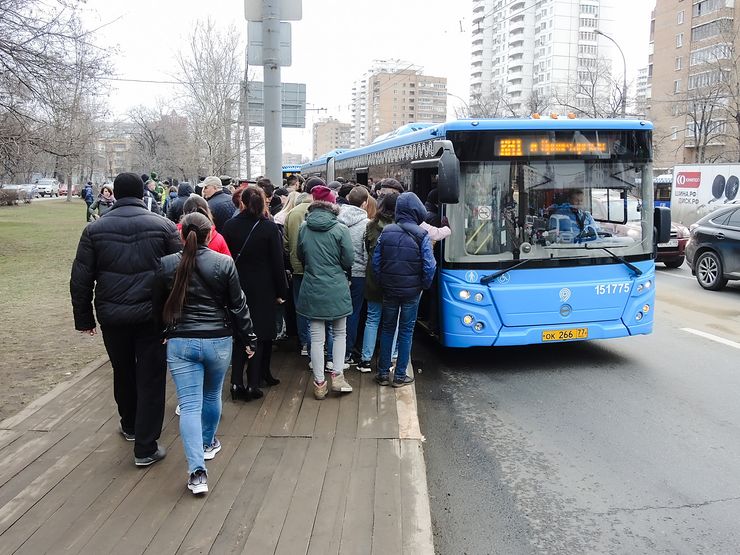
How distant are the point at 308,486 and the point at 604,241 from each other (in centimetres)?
468

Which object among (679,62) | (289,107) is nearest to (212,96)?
(289,107)

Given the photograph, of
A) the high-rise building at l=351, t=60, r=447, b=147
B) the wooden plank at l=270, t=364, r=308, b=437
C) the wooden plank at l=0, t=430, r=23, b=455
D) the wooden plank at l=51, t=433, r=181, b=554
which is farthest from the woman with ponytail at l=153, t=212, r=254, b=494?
the high-rise building at l=351, t=60, r=447, b=147

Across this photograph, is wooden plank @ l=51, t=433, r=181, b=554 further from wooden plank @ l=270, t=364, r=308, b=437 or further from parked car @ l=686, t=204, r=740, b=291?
parked car @ l=686, t=204, r=740, b=291

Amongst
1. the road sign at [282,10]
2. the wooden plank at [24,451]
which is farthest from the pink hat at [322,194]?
the road sign at [282,10]

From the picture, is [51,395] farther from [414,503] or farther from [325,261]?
[414,503]

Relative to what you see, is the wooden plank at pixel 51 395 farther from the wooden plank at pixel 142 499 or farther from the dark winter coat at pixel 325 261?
the dark winter coat at pixel 325 261

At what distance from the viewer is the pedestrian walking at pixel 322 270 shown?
563 cm

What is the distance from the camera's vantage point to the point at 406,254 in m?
5.93

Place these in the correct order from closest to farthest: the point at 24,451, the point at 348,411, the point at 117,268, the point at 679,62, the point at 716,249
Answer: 1. the point at 117,268
2. the point at 24,451
3. the point at 348,411
4. the point at 716,249
5. the point at 679,62

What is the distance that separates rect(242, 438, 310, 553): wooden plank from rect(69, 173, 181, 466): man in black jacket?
903mm

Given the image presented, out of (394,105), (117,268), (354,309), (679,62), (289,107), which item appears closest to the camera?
(117,268)

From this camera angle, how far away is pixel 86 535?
3490 mm

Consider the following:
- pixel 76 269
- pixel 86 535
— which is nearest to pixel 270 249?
pixel 76 269

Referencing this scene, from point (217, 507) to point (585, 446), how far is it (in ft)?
9.96
